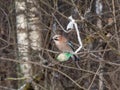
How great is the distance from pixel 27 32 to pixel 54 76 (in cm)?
81

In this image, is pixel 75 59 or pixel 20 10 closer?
pixel 75 59

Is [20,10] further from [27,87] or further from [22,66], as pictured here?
[27,87]

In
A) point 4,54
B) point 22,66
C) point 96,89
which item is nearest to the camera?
point 22,66

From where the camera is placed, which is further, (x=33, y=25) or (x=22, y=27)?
(x=22, y=27)

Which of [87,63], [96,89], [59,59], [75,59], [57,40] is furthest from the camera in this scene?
[96,89]

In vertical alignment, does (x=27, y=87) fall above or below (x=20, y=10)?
→ below

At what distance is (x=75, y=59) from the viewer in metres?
5.03

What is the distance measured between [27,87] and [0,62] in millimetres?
3550

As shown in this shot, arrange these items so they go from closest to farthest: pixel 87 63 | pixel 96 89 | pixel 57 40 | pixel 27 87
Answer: pixel 27 87 < pixel 57 40 < pixel 87 63 < pixel 96 89

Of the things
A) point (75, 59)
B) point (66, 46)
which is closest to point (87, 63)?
point (66, 46)

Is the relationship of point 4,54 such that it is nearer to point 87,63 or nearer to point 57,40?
point 87,63

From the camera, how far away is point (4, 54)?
28.7 ft

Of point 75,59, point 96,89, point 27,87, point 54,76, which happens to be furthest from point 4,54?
point 75,59

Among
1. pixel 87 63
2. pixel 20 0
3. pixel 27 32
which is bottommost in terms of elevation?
pixel 87 63
